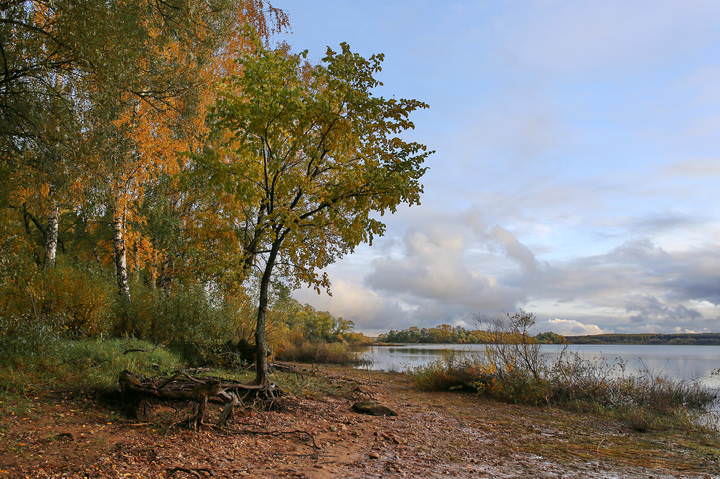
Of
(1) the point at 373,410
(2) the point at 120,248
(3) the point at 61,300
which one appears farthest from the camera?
(2) the point at 120,248

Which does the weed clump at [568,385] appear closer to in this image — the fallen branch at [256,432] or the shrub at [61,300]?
the fallen branch at [256,432]

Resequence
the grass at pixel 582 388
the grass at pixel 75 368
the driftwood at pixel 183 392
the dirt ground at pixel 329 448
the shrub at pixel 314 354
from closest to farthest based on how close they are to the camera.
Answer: the dirt ground at pixel 329 448 → the driftwood at pixel 183 392 → the grass at pixel 75 368 → the grass at pixel 582 388 → the shrub at pixel 314 354

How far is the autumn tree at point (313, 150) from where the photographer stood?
8.71 meters

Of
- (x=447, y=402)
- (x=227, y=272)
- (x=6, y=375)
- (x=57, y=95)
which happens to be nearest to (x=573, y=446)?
(x=447, y=402)

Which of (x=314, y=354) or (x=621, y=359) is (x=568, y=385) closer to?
(x=621, y=359)

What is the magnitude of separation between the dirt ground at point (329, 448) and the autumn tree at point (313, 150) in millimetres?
2450

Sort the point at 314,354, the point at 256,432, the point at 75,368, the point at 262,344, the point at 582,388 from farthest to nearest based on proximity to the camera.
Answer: the point at 314,354 < the point at 582,388 < the point at 262,344 < the point at 75,368 < the point at 256,432

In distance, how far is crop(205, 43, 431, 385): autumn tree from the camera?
28.6ft

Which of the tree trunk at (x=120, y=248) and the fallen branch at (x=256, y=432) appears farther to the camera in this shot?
the tree trunk at (x=120, y=248)

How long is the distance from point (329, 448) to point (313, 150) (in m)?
5.48

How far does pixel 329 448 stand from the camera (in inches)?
245

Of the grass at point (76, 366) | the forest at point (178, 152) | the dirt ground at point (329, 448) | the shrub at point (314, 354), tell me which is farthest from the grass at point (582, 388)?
the shrub at point (314, 354)

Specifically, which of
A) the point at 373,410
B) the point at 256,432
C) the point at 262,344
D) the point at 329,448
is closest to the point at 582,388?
the point at 373,410

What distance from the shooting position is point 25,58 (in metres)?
8.14
